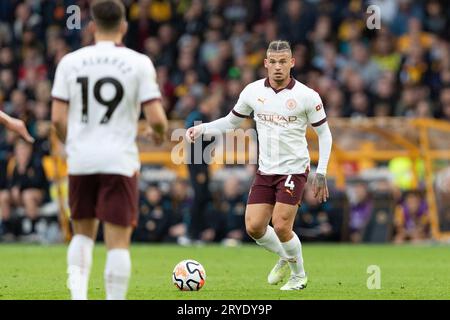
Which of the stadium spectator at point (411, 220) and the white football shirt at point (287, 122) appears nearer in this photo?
the white football shirt at point (287, 122)

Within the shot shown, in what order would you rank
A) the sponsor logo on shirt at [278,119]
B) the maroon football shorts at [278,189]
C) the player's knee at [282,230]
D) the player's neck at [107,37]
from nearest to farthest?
the player's neck at [107,37], the player's knee at [282,230], the maroon football shorts at [278,189], the sponsor logo on shirt at [278,119]

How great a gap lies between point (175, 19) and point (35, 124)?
18.4 ft

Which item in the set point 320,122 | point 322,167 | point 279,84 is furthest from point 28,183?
point 322,167

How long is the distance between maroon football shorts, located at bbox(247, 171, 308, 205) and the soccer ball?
38.8 inches

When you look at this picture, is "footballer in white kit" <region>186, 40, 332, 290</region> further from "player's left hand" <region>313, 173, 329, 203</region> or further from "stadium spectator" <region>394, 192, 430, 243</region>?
"stadium spectator" <region>394, 192, 430, 243</region>

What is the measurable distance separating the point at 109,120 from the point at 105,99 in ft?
0.50

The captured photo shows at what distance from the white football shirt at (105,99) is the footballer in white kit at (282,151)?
122 inches

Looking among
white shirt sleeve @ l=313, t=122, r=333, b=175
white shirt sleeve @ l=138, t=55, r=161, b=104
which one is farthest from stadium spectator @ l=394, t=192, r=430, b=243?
white shirt sleeve @ l=138, t=55, r=161, b=104

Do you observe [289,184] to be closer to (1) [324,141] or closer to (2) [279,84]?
(1) [324,141]

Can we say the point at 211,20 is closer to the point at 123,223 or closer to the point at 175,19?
the point at 175,19

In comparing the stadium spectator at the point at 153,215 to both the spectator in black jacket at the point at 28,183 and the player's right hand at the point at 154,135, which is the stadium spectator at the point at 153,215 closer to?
the spectator in black jacket at the point at 28,183

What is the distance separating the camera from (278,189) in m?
11.4

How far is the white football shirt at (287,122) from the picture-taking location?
11383mm

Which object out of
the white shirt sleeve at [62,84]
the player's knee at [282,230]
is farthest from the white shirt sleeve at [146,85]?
the player's knee at [282,230]
